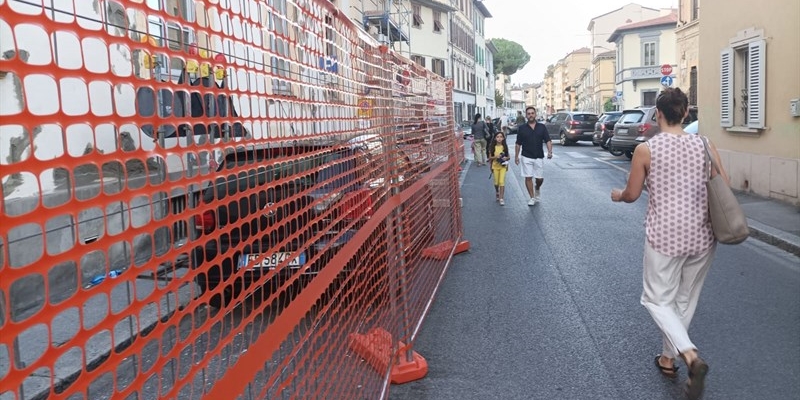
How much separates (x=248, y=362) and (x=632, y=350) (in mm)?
3541

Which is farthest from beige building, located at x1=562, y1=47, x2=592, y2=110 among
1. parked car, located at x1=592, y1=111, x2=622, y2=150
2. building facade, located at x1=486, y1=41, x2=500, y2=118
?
parked car, located at x1=592, y1=111, x2=622, y2=150

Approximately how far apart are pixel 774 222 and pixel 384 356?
749cm

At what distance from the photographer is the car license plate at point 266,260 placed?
2163 millimetres

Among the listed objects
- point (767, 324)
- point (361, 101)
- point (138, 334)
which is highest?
point (361, 101)

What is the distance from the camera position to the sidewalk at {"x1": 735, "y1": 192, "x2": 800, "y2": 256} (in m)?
8.44

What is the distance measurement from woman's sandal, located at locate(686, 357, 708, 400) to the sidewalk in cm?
502

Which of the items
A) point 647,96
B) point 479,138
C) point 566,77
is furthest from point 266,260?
point 566,77

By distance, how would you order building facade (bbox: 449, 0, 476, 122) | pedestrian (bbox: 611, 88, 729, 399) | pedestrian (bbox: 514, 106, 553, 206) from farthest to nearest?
building facade (bbox: 449, 0, 476, 122) → pedestrian (bbox: 514, 106, 553, 206) → pedestrian (bbox: 611, 88, 729, 399)

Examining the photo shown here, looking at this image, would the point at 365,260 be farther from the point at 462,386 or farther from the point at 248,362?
the point at 248,362

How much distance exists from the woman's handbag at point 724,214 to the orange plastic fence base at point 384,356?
76.1 inches

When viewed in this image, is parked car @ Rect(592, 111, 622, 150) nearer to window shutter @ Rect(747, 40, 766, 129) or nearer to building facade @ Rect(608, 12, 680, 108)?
window shutter @ Rect(747, 40, 766, 129)

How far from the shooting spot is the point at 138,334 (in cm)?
150

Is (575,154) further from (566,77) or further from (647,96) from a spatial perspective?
(566,77)

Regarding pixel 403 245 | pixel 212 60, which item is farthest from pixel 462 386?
pixel 212 60
